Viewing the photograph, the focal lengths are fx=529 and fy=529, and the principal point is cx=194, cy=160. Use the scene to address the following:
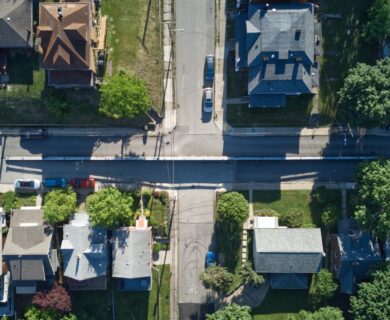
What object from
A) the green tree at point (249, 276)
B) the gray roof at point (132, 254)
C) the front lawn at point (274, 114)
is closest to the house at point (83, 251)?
the gray roof at point (132, 254)

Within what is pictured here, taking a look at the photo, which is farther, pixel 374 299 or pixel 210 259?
pixel 210 259

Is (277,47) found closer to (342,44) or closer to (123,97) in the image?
(342,44)

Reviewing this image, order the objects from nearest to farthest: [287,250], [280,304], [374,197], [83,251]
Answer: [374,197]
[287,250]
[83,251]
[280,304]

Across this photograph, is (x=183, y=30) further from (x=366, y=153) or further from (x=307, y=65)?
(x=366, y=153)

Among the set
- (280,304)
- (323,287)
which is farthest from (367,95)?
(280,304)

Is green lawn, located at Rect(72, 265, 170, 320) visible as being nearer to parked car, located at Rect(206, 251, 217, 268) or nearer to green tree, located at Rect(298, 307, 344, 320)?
parked car, located at Rect(206, 251, 217, 268)
